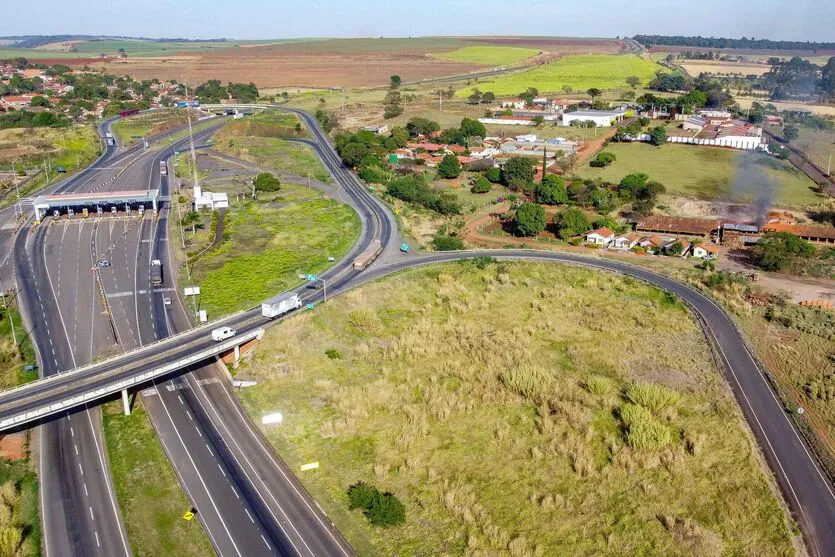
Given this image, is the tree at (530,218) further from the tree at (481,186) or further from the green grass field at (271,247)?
the green grass field at (271,247)

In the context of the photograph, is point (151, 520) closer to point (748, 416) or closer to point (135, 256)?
point (748, 416)

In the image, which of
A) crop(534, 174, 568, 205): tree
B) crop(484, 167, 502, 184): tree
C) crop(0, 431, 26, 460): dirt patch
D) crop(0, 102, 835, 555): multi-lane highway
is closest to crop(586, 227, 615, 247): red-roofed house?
crop(534, 174, 568, 205): tree

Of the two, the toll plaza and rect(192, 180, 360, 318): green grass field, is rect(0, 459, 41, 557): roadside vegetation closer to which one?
rect(192, 180, 360, 318): green grass field

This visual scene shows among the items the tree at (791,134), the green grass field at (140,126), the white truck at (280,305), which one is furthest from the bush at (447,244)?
the tree at (791,134)

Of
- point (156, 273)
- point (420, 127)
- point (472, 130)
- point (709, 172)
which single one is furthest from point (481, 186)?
point (156, 273)

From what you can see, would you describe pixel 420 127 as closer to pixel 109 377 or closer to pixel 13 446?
pixel 109 377

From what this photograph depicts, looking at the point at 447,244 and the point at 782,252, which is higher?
the point at 782,252
